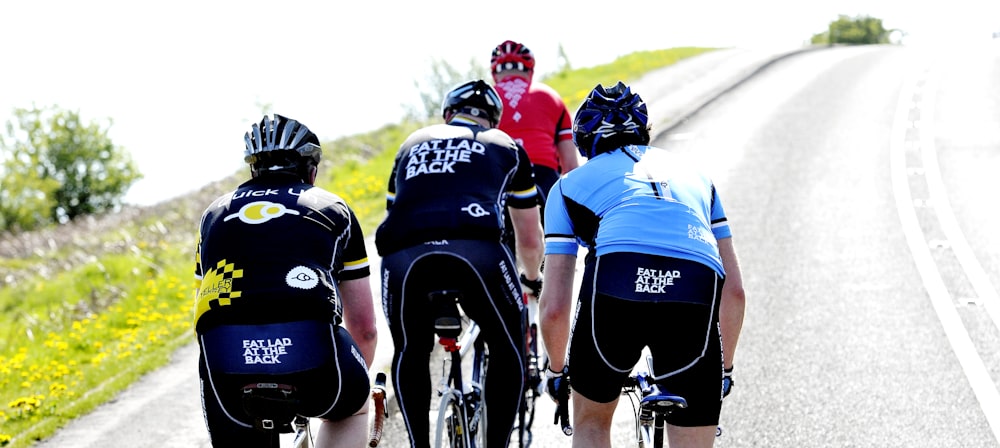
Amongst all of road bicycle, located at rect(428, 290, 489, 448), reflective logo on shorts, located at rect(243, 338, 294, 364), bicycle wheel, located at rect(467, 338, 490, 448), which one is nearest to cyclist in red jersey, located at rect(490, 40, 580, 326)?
bicycle wheel, located at rect(467, 338, 490, 448)

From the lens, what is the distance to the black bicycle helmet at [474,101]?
557 cm

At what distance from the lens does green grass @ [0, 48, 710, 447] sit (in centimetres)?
868

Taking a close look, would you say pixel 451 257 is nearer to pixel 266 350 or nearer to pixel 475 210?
pixel 475 210

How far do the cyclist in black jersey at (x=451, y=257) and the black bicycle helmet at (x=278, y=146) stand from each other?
36.1 inches

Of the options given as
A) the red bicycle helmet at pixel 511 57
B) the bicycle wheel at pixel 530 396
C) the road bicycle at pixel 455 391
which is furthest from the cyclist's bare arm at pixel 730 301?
the red bicycle helmet at pixel 511 57

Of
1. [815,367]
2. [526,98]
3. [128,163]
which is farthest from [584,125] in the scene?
[128,163]

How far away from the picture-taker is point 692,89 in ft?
84.7

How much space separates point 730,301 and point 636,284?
0.62m

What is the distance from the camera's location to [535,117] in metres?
7.58

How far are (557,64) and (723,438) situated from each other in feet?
98.1

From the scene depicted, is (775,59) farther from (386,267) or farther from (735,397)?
(386,267)

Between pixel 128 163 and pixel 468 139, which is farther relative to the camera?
pixel 128 163

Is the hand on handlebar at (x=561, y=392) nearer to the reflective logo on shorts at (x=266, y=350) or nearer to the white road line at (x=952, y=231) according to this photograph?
the reflective logo on shorts at (x=266, y=350)

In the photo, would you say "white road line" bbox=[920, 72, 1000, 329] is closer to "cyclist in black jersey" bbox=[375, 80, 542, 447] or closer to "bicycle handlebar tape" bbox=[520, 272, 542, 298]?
"bicycle handlebar tape" bbox=[520, 272, 542, 298]
